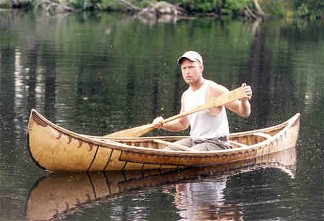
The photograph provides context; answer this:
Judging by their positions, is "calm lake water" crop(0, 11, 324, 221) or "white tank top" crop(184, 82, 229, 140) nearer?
"calm lake water" crop(0, 11, 324, 221)

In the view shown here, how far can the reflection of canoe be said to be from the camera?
1062cm

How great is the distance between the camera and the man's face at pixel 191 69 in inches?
481

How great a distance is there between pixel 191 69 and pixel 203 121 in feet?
3.18

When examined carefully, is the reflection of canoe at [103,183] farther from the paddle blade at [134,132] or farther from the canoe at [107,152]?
the paddle blade at [134,132]

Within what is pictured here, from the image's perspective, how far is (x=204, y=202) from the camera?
11039mm

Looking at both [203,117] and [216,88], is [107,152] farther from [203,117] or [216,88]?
[216,88]

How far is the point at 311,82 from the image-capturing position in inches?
988

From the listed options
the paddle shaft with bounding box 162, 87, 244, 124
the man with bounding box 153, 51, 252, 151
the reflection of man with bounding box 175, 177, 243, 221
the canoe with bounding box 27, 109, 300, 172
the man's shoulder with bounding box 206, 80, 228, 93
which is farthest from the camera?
the man's shoulder with bounding box 206, 80, 228, 93

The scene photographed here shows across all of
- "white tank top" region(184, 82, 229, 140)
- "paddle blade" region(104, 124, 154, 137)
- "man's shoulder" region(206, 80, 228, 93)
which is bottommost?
"paddle blade" region(104, 124, 154, 137)

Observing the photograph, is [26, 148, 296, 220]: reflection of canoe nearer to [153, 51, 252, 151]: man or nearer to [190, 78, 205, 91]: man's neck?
[153, 51, 252, 151]: man

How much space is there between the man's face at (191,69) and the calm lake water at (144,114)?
1440mm

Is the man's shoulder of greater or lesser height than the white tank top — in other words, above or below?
above

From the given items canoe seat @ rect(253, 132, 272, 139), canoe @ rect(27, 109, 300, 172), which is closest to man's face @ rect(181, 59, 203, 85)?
canoe @ rect(27, 109, 300, 172)

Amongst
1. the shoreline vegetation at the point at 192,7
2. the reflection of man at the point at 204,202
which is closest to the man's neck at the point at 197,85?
the reflection of man at the point at 204,202
